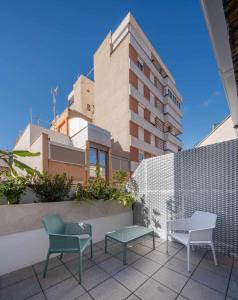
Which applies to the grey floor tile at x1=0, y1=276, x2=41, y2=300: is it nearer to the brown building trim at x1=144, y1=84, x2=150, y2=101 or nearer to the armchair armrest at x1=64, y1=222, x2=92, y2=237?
the armchair armrest at x1=64, y1=222, x2=92, y2=237

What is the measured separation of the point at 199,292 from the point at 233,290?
55cm

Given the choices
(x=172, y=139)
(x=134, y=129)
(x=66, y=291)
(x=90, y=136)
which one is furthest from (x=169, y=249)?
(x=172, y=139)

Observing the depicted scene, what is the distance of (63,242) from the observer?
113 inches

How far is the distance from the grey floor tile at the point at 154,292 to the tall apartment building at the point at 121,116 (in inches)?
289

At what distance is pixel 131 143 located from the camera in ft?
42.9

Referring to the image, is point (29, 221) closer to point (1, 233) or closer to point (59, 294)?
point (1, 233)

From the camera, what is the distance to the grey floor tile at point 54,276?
2686mm

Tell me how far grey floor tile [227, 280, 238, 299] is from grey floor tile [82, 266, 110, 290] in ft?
6.46

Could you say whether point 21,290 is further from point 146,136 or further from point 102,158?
point 146,136

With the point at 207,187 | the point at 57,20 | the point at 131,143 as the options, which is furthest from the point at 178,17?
the point at 131,143

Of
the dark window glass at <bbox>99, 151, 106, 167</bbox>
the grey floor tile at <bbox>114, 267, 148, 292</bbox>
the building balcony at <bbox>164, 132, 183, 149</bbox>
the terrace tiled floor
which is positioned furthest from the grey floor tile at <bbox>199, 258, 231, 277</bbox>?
the building balcony at <bbox>164, 132, 183, 149</bbox>

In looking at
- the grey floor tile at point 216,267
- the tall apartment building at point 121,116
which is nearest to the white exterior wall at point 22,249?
the grey floor tile at point 216,267

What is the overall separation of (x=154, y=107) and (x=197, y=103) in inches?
164

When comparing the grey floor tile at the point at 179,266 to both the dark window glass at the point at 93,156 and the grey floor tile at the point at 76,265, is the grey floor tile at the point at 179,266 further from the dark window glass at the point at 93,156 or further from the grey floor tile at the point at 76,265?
the dark window glass at the point at 93,156
